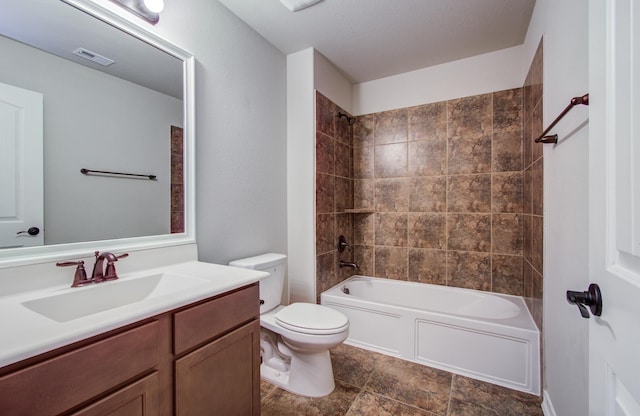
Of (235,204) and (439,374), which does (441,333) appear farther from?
(235,204)

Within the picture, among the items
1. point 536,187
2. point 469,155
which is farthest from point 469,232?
point 536,187

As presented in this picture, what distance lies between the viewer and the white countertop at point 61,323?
1.97ft

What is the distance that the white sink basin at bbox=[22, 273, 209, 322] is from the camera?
941 mm

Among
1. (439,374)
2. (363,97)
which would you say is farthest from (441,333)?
(363,97)

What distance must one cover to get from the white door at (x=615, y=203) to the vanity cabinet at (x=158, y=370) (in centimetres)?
110

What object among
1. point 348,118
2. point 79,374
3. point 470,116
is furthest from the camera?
point 348,118

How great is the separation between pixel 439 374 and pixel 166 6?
2.78 m

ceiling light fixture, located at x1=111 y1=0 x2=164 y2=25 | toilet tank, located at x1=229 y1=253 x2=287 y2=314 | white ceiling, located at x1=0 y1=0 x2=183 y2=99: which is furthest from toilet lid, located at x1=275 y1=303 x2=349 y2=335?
ceiling light fixture, located at x1=111 y1=0 x2=164 y2=25

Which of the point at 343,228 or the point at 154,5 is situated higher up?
the point at 154,5

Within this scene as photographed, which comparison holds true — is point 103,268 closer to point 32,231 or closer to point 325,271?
point 32,231

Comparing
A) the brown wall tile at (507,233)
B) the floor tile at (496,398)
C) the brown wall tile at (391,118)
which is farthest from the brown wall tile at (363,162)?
the floor tile at (496,398)

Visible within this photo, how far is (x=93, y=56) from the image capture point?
47.1 inches

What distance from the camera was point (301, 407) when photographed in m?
1.54

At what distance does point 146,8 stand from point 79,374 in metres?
1.56
